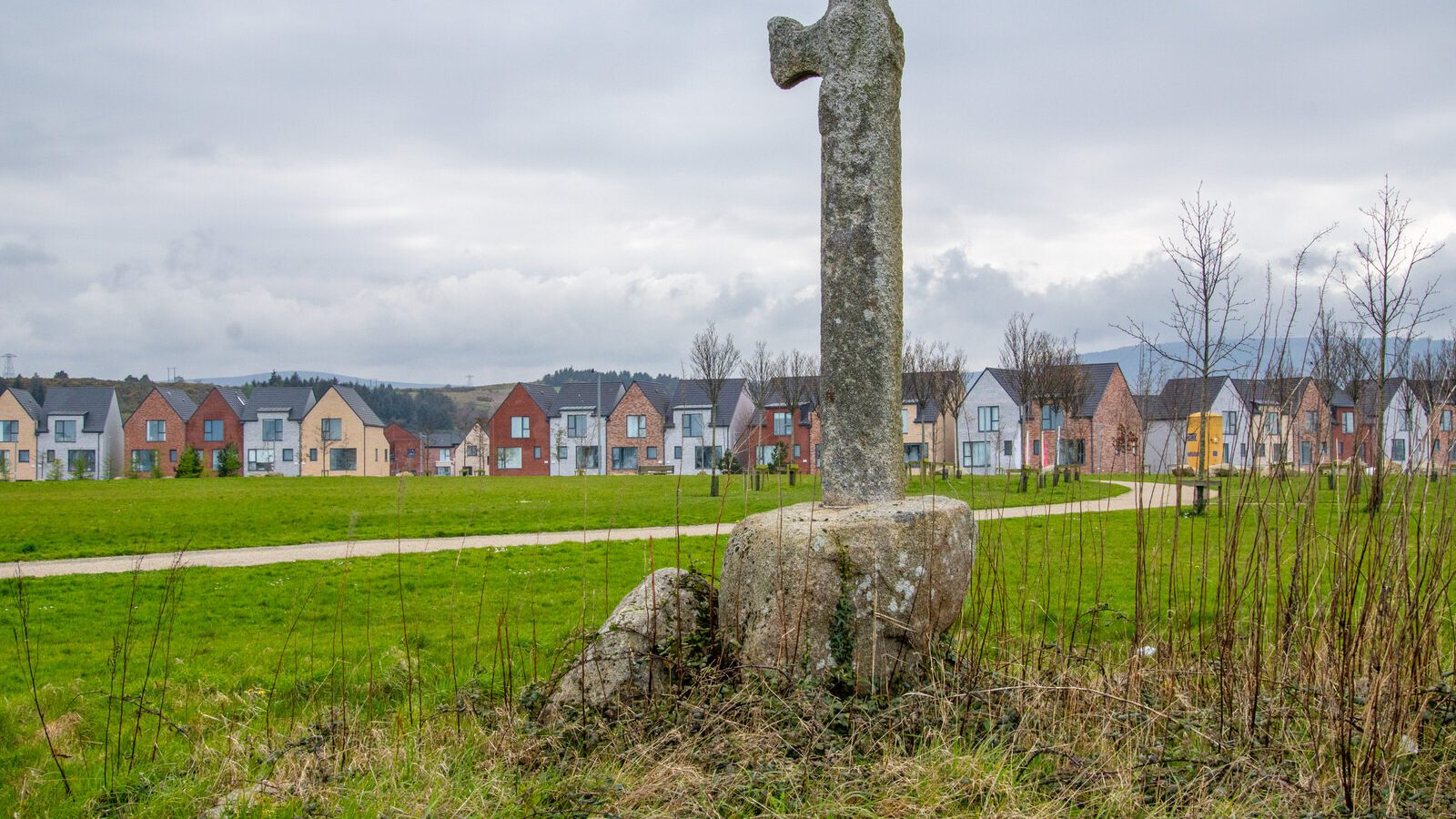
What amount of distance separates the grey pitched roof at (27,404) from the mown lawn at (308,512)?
4032 cm

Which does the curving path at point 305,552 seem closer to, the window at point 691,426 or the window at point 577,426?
the window at point 691,426

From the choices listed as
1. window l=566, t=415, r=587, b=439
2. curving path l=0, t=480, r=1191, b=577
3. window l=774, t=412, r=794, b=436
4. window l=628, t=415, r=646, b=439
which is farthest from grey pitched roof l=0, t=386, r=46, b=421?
curving path l=0, t=480, r=1191, b=577

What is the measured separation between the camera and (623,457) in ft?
220

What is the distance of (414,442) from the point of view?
317 ft

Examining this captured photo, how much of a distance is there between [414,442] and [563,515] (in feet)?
259

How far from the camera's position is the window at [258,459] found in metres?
67.3

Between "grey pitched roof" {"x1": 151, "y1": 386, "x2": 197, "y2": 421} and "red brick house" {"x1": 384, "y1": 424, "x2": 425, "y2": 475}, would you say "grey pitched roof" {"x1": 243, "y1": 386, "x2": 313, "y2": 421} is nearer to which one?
"grey pitched roof" {"x1": 151, "y1": 386, "x2": 197, "y2": 421}

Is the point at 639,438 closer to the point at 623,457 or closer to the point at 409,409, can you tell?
the point at 623,457

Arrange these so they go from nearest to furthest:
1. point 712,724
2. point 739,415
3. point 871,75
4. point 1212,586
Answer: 1. point 712,724
2. point 871,75
3. point 1212,586
4. point 739,415

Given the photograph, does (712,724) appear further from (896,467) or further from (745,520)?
(896,467)

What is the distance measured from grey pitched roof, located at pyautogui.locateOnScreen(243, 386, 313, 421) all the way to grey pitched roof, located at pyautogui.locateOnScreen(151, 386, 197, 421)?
13.0ft

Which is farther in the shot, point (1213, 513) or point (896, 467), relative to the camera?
point (1213, 513)

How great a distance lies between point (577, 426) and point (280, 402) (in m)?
20.2

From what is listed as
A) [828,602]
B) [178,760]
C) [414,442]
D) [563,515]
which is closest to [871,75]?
[828,602]
